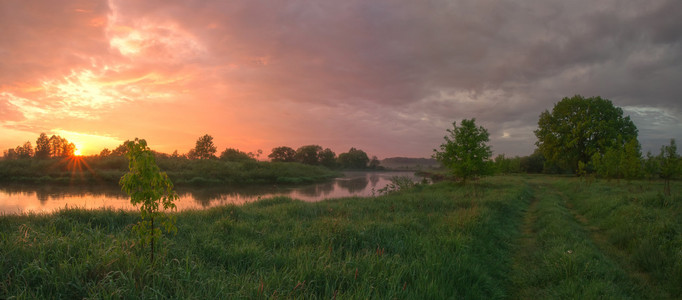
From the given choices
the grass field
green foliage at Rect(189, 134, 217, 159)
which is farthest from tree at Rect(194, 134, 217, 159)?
the grass field

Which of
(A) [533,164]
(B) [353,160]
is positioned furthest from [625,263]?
(B) [353,160]

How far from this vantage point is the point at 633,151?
22.3 metres

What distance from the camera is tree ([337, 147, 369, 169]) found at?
10456 cm

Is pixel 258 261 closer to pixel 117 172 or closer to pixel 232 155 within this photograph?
pixel 117 172

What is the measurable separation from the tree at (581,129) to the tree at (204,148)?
60992 mm

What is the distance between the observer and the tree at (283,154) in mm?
81706

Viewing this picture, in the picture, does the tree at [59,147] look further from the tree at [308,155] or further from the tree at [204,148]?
the tree at [308,155]

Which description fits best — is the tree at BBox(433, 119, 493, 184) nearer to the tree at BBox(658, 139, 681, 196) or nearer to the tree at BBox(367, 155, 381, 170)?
the tree at BBox(658, 139, 681, 196)

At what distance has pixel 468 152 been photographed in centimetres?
2394

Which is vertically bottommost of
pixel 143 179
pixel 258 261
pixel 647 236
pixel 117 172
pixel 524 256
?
pixel 524 256

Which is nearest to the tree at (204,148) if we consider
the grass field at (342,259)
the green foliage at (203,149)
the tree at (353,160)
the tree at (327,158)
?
the green foliage at (203,149)

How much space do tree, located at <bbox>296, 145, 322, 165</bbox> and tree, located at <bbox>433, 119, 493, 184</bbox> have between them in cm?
6229

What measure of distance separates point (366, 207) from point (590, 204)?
30.6ft

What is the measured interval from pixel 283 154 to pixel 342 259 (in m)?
79.4
